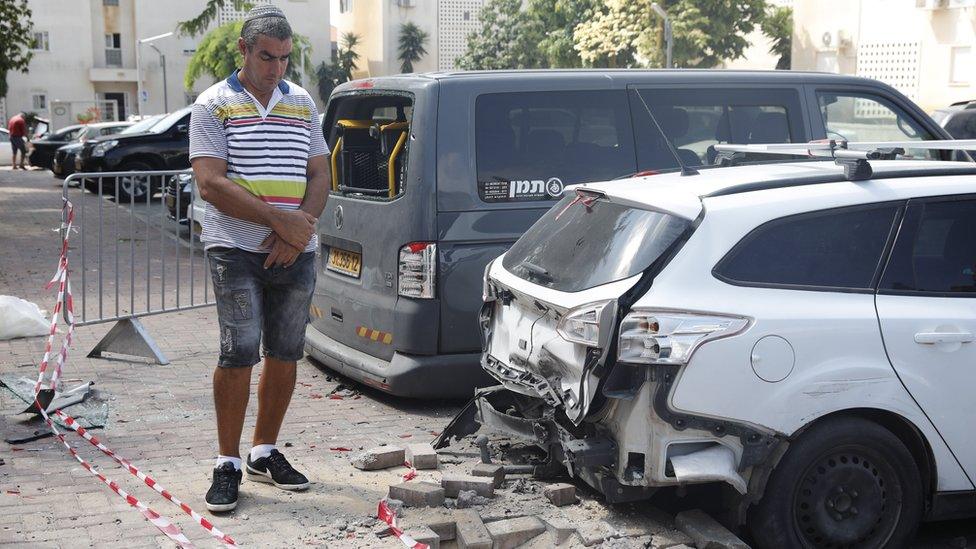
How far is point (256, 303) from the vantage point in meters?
5.03

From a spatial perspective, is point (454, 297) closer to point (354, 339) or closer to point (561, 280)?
point (354, 339)

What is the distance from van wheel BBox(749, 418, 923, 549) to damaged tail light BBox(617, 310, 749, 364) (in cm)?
57

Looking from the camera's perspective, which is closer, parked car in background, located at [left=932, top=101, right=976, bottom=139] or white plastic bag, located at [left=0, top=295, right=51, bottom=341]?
white plastic bag, located at [left=0, top=295, right=51, bottom=341]

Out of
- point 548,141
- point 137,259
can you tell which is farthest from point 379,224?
point 137,259

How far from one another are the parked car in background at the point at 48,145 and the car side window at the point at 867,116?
102 feet

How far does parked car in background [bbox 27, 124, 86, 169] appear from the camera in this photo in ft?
115

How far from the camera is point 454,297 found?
6.45 m

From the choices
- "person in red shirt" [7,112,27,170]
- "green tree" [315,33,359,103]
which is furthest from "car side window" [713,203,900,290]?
"green tree" [315,33,359,103]

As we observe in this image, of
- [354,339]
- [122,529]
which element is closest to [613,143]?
[354,339]

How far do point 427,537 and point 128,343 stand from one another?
455 centimetres

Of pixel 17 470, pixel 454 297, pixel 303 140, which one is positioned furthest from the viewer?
pixel 454 297

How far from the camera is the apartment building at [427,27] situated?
302ft

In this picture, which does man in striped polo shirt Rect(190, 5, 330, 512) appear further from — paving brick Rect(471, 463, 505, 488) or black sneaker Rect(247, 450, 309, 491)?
paving brick Rect(471, 463, 505, 488)

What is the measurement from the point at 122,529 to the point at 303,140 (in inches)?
73.9
